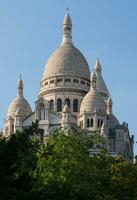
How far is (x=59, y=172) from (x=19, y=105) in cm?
5382

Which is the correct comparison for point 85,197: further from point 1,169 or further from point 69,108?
point 69,108

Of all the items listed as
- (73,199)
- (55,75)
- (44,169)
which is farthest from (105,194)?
(55,75)

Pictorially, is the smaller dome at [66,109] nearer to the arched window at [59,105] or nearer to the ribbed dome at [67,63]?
the arched window at [59,105]

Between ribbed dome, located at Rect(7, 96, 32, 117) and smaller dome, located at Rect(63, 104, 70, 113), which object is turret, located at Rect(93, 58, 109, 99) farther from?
smaller dome, located at Rect(63, 104, 70, 113)

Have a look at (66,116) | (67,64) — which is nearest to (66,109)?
(66,116)

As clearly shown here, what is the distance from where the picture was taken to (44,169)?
146 feet

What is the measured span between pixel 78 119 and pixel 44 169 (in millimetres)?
50305

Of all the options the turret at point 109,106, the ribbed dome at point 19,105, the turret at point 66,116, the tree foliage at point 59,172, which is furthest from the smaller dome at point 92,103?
the tree foliage at point 59,172

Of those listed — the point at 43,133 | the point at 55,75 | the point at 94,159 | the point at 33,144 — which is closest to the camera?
the point at 33,144

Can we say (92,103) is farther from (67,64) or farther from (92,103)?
(67,64)

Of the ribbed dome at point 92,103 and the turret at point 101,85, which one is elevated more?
the turret at point 101,85

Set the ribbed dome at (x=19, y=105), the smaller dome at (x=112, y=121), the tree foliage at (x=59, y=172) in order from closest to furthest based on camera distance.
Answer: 1. the tree foliage at (x=59, y=172)
2. the ribbed dome at (x=19, y=105)
3. the smaller dome at (x=112, y=121)

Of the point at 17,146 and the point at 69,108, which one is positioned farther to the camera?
the point at 69,108

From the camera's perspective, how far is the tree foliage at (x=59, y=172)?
32.2 metres
